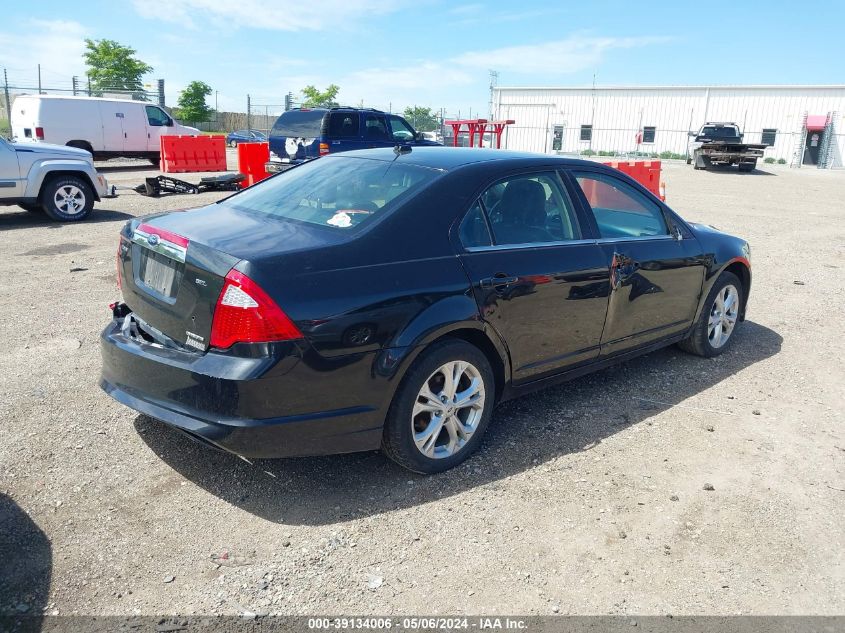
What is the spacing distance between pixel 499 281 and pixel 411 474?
1122 mm

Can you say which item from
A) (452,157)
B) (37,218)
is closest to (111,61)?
(37,218)

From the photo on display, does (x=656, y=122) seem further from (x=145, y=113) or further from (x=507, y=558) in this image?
(x=507, y=558)

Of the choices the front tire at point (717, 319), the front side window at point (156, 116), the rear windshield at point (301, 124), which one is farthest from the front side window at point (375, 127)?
the front tire at point (717, 319)

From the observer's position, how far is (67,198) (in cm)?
1072

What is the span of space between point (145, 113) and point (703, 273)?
1920 cm

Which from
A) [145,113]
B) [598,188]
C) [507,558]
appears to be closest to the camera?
[507,558]

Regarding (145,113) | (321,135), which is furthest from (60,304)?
(145,113)

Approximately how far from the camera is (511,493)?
11.2ft

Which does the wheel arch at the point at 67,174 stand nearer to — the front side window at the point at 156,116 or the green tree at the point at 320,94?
the front side window at the point at 156,116

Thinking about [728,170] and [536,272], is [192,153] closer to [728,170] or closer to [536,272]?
[536,272]

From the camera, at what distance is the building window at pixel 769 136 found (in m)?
44.1

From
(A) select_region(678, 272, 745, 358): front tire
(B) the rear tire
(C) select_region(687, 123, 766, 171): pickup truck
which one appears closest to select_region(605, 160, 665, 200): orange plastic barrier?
(A) select_region(678, 272, 745, 358): front tire

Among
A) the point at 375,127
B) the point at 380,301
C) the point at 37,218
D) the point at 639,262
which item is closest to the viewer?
the point at 380,301

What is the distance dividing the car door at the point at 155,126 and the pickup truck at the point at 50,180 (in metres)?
9.87
